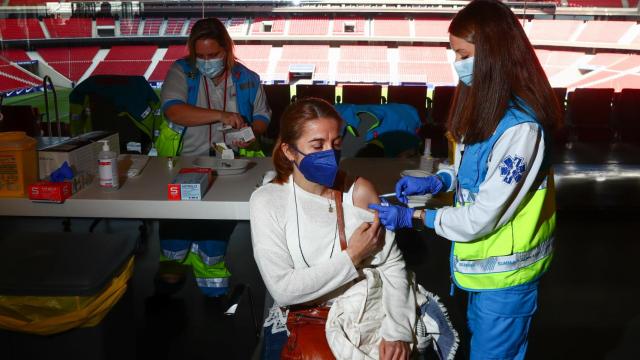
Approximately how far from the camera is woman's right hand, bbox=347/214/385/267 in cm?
165

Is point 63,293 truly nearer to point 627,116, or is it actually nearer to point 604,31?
point 627,116

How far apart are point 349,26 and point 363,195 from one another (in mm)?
8275

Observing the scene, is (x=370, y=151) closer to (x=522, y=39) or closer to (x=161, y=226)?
(x=161, y=226)

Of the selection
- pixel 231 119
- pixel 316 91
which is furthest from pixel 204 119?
pixel 316 91

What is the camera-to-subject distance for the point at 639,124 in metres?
6.52

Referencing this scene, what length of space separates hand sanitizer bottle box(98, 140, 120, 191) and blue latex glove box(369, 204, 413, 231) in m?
1.18

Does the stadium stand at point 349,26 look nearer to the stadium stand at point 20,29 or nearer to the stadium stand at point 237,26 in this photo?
the stadium stand at point 237,26

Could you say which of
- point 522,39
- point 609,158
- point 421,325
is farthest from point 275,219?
point 609,158

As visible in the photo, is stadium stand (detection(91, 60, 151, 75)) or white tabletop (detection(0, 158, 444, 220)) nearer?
white tabletop (detection(0, 158, 444, 220))

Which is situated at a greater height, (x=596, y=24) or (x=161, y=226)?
(x=596, y=24)

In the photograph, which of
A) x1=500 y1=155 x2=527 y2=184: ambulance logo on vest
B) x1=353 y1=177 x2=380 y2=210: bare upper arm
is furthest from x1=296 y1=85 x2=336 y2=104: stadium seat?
x1=500 y1=155 x2=527 y2=184: ambulance logo on vest

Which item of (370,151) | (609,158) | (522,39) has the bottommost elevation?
(609,158)

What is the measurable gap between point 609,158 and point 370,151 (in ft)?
12.9

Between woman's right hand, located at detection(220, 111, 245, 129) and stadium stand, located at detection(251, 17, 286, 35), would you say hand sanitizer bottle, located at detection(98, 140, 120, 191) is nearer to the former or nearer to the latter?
woman's right hand, located at detection(220, 111, 245, 129)
